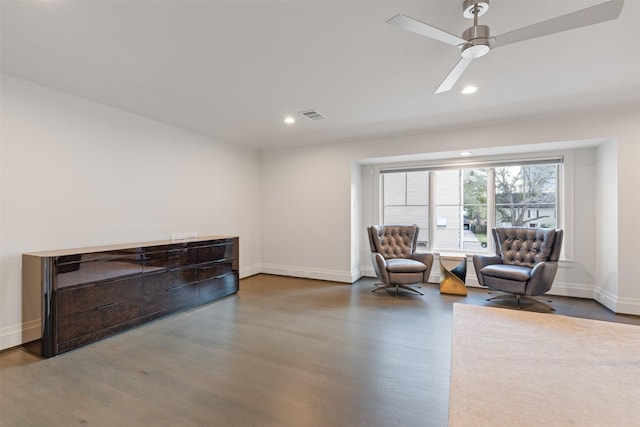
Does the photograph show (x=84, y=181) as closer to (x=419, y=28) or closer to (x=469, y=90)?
(x=419, y=28)

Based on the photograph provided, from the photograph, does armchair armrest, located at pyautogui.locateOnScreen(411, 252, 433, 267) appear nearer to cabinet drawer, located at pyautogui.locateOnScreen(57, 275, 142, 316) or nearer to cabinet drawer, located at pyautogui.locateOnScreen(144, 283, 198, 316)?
cabinet drawer, located at pyautogui.locateOnScreen(144, 283, 198, 316)

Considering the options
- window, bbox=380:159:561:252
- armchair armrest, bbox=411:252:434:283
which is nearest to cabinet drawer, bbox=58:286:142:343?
armchair armrest, bbox=411:252:434:283

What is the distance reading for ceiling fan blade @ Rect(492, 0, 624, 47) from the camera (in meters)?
1.47

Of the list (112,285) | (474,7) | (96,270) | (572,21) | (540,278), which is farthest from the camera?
(540,278)

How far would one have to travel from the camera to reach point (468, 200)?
5.05 m

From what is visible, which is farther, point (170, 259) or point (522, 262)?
point (522, 262)

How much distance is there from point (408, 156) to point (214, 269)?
3.51 m

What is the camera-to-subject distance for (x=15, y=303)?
2729 mm

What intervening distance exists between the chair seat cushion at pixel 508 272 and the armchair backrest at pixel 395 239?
116cm

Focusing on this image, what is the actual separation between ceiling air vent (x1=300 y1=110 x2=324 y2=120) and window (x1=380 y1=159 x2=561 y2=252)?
6.74ft

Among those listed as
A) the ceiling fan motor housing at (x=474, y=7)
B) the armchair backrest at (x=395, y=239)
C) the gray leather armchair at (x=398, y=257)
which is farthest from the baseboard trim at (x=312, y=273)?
the ceiling fan motor housing at (x=474, y=7)

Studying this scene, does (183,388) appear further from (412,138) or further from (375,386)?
(412,138)

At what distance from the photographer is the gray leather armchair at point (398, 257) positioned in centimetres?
432

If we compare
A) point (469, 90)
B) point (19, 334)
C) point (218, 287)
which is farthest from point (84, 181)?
point (469, 90)
